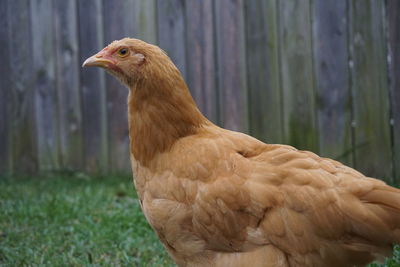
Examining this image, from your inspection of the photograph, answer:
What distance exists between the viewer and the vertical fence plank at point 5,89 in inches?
249

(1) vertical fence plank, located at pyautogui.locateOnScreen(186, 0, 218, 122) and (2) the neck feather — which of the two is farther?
(1) vertical fence plank, located at pyautogui.locateOnScreen(186, 0, 218, 122)

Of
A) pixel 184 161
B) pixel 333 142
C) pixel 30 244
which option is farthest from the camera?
pixel 333 142

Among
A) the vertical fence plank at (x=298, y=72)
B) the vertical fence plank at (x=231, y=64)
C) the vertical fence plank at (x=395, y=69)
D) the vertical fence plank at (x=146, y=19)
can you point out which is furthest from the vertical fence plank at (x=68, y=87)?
the vertical fence plank at (x=395, y=69)

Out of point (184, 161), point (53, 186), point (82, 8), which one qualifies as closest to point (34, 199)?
point (53, 186)

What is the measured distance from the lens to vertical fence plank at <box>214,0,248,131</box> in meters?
5.88

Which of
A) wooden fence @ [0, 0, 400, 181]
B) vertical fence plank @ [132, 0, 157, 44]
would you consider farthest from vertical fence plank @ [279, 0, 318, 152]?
vertical fence plank @ [132, 0, 157, 44]

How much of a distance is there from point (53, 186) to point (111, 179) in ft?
1.90

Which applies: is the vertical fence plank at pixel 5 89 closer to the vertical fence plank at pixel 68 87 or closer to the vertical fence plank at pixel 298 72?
the vertical fence plank at pixel 68 87

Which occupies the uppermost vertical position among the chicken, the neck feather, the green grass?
the neck feather

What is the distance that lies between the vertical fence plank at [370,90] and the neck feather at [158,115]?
282cm

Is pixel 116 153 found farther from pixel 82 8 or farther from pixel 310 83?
pixel 310 83

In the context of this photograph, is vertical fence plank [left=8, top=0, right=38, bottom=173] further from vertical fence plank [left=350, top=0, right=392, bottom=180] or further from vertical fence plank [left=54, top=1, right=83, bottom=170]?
vertical fence plank [left=350, top=0, right=392, bottom=180]

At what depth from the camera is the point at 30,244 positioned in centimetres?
418

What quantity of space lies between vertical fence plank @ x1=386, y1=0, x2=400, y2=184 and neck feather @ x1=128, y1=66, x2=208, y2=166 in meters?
2.92
